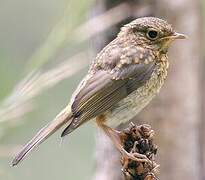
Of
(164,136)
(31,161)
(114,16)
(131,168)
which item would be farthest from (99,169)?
(31,161)

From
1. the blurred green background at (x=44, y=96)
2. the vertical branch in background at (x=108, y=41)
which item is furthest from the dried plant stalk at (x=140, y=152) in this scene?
the blurred green background at (x=44, y=96)

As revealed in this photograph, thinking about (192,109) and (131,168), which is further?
(192,109)

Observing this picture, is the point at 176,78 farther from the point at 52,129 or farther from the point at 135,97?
the point at 52,129

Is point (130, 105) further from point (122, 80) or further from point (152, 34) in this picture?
point (152, 34)

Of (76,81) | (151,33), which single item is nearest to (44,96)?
(76,81)

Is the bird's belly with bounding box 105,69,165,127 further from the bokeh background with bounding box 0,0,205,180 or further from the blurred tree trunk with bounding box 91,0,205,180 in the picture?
the blurred tree trunk with bounding box 91,0,205,180

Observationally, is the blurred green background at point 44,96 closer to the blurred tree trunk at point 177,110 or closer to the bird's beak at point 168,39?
the blurred tree trunk at point 177,110

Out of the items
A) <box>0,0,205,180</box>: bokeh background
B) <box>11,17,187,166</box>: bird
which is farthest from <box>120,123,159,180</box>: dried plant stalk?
<box>11,17,187,166</box>: bird
